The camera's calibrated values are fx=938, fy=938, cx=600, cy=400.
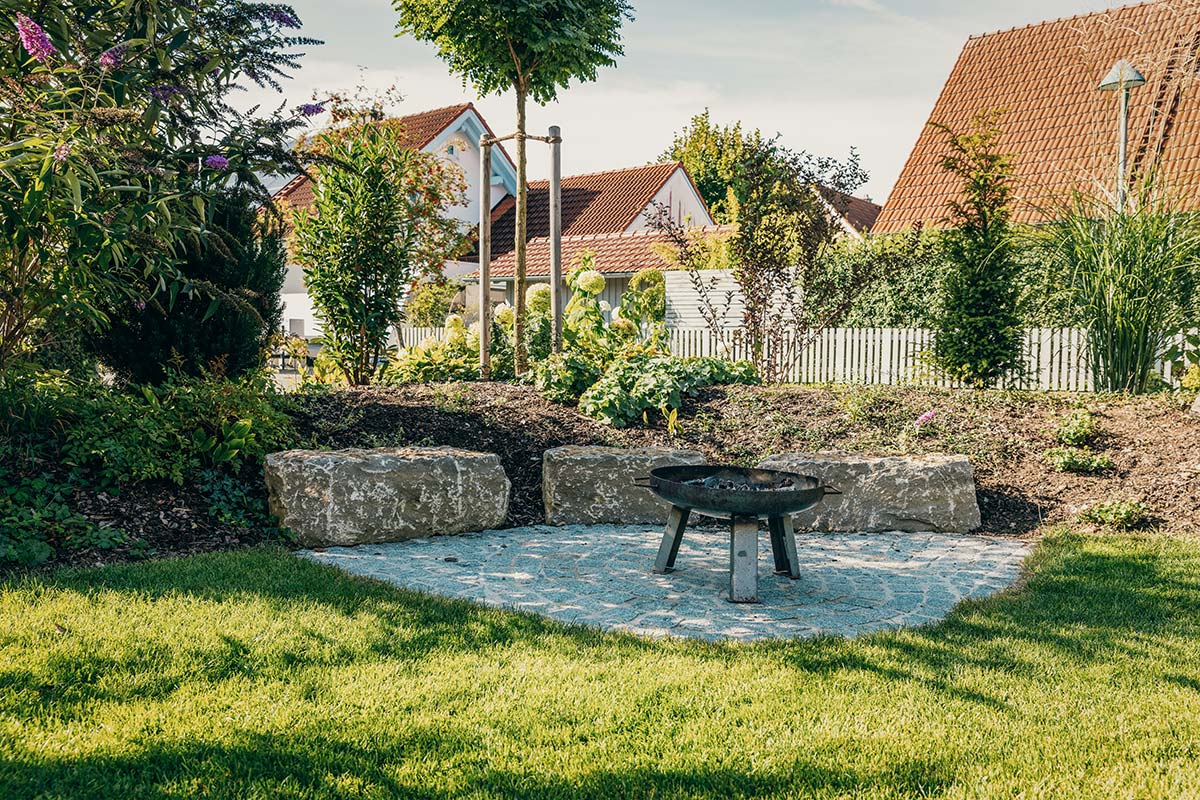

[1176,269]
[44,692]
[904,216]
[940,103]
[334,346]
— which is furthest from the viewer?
[940,103]

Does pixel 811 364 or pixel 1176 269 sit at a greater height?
pixel 1176 269

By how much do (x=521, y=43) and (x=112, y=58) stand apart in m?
6.22

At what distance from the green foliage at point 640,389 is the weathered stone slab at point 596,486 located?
3.97ft

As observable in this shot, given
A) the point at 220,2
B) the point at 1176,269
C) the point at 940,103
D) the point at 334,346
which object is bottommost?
the point at 334,346

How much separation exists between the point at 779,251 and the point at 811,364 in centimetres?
486

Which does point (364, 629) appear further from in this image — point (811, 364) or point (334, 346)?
point (811, 364)

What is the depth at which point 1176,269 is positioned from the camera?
352 inches

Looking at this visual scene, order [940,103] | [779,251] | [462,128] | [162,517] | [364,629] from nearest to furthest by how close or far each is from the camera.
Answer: [364,629]
[162,517]
[779,251]
[940,103]
[462,128]

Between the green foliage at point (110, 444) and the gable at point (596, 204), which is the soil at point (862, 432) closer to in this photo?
the green foliage at point (110, 444)

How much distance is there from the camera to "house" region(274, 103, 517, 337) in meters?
27.0

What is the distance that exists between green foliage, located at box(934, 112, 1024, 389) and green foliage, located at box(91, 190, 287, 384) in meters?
7.17

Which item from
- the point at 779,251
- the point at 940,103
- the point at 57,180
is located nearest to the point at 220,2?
the point at 57,180

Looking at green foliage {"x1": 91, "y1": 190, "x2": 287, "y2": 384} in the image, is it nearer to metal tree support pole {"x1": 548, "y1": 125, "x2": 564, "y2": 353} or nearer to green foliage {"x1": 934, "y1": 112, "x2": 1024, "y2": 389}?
metal tree support pole {"x1": 548, "y1": 125, "x2": 564, "y2": 353}

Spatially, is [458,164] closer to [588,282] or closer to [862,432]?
[588,282]
